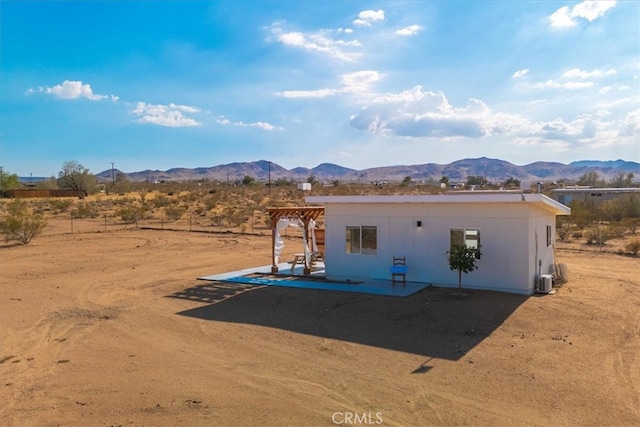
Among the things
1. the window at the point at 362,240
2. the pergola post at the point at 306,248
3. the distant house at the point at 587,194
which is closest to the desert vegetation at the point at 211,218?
the distant house at the point at 587,194

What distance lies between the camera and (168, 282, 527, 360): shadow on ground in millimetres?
10500

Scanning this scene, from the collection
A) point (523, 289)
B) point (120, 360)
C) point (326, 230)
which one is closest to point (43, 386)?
point (120, 360)

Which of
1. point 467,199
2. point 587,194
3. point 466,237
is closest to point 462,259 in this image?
point 466,237

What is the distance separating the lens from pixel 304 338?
422 inches

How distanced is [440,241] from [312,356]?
6992mm

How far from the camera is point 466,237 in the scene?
14930mm

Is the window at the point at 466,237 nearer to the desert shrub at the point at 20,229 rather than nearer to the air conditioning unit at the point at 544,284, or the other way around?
the air conditioning unit at the point at 544,284

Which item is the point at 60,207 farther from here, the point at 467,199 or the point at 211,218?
the point at 467,199

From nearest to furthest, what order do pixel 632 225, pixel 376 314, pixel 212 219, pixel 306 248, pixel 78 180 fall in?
pixel 376 314 → pixel 306 248 → pixel 632 225 → pixel 212 219 → pixel 78 180

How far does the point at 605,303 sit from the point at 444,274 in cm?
410

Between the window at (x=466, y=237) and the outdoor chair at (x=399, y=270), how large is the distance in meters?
1.53

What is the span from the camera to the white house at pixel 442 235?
14.2m

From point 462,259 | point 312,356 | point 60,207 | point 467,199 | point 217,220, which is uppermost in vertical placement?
point 467,199

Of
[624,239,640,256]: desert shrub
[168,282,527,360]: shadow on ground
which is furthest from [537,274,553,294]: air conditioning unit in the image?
[624,239,640,256]: desert shrub
